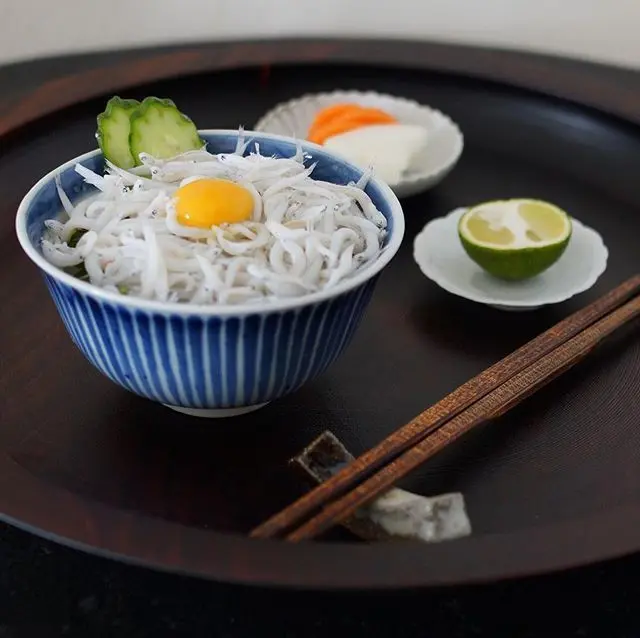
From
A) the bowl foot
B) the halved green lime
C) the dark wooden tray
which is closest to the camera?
the dark wooden tray

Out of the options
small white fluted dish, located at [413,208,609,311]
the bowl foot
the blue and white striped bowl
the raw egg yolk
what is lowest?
small white fluted dish, located at [413,208,609,311]

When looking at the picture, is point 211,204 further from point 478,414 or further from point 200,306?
point 478,414

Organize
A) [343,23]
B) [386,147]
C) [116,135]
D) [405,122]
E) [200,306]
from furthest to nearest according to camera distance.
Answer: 1. [343,23]
2. [405,122]
3. [386,147]
4. [116,135]
5. [200,306]

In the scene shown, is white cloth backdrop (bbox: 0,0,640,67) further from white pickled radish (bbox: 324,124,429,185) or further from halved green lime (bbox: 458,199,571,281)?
halved green lime (bbox: 458,199,571,281)

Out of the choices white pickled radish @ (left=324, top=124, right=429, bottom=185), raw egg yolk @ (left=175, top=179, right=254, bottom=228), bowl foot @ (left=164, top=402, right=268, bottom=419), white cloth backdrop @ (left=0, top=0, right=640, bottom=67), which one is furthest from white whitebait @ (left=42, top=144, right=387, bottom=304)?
white cloth backdrop @ (left=0, top=0, right=640, bottom=67)

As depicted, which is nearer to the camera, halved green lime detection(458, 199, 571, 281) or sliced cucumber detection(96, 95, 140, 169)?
sliced cucumber detection(96, 95, 140, 169)

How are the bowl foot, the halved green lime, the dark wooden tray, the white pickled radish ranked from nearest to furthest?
1. the dark wooden tray
2. the bowl foot
3. the halved green lime
4. the white pickled radish

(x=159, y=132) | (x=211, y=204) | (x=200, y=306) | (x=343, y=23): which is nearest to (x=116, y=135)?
(x=159, y=132)

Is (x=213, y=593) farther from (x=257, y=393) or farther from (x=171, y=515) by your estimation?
(x=257, y=393)
